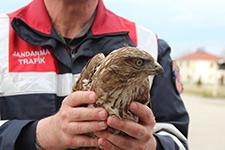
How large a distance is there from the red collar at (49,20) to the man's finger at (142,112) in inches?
29.7

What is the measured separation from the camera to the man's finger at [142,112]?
2250 mm

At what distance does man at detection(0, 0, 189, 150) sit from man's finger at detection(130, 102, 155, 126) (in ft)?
0.90

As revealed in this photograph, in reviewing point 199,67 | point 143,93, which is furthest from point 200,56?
point 143,93

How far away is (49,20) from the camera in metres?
2.94

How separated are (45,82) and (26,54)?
190 millimetres

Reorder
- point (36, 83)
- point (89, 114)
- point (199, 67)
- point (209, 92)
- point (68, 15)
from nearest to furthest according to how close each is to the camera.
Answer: point (89, 114) → point (36, 83) → point (68, 15) → point (209, 92) → point (199, 67)

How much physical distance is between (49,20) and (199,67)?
321 ft

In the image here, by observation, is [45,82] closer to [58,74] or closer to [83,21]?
[58,74]

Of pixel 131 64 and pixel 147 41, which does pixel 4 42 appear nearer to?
pixel 147 41

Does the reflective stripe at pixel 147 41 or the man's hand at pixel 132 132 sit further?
the reflective stripe at pixel 147 41

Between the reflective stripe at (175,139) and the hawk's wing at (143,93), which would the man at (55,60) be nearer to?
the reflective stripe at (175,139)

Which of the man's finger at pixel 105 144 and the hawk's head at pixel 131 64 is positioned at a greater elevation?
the hawk's head at pixel 131 64

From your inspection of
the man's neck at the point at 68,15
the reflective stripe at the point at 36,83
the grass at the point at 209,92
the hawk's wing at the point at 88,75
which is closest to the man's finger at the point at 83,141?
the hawk's wing at the point at 88,75

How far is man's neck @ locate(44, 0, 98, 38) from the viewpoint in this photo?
294 cm
